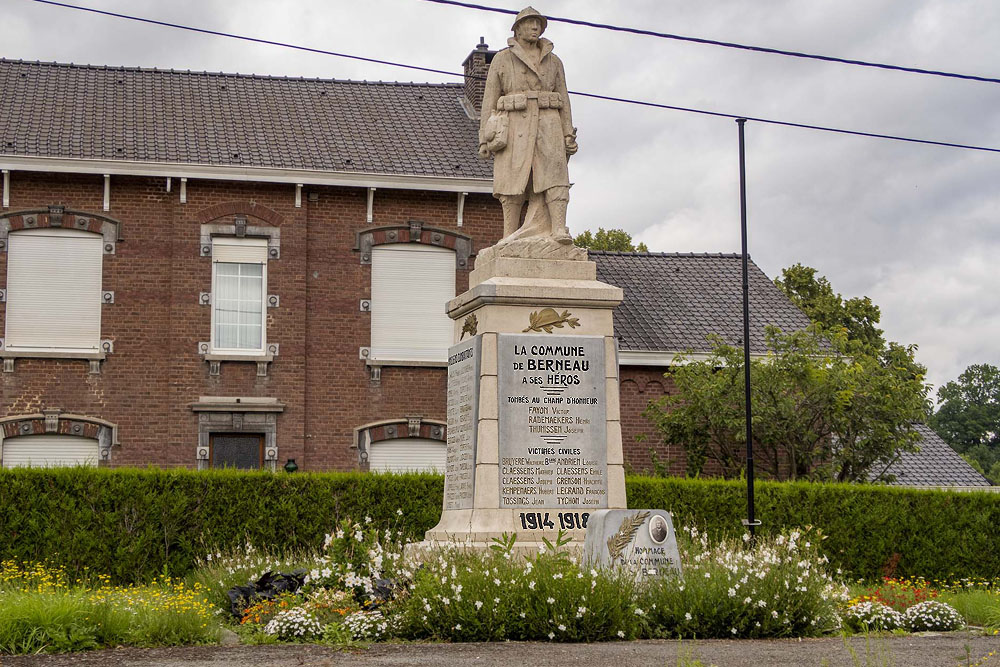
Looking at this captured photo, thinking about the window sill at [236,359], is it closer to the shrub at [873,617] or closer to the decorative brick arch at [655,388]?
the decorative brick arch at [655,388]

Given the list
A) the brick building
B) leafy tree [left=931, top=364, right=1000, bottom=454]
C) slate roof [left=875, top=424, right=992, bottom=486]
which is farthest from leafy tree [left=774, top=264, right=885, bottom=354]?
leafy tree [left=931, top=364, right=1000, bottom=454]

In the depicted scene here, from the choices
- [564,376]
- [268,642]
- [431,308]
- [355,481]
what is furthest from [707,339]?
[268,642]

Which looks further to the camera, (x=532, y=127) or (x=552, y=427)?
(x=532, y=127)

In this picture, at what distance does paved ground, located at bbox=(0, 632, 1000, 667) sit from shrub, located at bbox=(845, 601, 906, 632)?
171 centimetres

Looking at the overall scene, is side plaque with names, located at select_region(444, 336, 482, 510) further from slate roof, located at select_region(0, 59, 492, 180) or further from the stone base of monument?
slate roof, located at select_region(0, 59, 492, 180)

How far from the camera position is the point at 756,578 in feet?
35.3

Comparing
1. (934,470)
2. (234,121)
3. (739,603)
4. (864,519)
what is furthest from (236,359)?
(934,470)

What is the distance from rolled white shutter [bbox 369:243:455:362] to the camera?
25797mm

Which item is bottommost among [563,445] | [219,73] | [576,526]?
[576,526]

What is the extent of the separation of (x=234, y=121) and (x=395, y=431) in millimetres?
7556

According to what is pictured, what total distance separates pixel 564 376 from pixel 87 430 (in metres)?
14.3

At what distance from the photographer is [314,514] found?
1830 cm

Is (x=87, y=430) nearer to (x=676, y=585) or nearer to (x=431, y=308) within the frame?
(x=431, y=308)

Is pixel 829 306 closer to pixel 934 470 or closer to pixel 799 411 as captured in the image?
pixel 934 470
